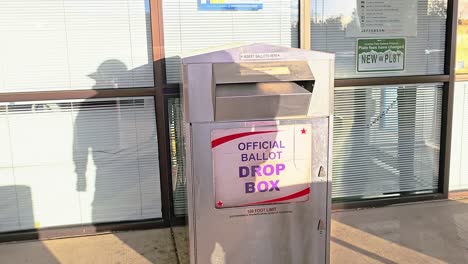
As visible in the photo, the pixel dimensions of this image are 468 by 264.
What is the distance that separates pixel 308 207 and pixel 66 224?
2.21m

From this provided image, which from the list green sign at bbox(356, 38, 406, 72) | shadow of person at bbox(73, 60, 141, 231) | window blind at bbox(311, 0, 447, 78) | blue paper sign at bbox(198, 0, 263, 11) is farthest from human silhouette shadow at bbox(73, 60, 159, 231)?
green sign at bbox(356, 38, 406, 72)

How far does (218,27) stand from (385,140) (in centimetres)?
194

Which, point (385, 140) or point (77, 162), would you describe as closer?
point (77, 162)

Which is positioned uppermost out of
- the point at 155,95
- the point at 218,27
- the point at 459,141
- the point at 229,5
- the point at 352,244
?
Result: the point at 229,5

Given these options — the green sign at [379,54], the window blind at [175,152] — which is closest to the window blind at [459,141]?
the green sign at [379,54]

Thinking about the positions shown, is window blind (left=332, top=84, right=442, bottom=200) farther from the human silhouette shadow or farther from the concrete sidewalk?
the human silhouette shadow

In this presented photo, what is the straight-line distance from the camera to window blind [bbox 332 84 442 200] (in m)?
4.29

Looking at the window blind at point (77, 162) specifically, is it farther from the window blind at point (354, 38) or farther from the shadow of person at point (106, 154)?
the window blind at point (354, 38)

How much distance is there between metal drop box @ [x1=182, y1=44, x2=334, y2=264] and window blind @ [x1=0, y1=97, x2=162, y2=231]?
1.32m

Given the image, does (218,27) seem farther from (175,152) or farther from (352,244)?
(352,244)

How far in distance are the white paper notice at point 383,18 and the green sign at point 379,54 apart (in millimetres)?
65

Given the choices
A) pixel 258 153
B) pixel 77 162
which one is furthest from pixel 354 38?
pixel 77 162

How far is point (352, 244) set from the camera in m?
3.67

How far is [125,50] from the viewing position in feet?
12.4
